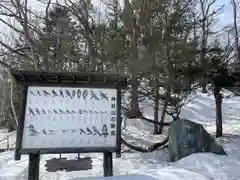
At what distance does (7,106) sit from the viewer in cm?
1091

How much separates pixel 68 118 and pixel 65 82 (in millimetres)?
518

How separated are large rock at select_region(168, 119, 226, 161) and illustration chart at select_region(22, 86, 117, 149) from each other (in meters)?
2.29

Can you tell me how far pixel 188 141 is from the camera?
5.49 meters

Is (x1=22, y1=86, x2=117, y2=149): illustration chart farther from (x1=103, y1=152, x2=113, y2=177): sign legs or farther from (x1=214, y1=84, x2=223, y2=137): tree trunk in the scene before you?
(x1=214, y1=84, x2=223, y2=137): tree trunk

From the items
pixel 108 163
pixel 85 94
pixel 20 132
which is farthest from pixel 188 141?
pixel 20 132

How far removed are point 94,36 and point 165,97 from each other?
270 cm

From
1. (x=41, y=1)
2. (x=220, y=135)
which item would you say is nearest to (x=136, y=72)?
(x=220, y=135)

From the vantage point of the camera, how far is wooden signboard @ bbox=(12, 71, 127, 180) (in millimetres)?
3533

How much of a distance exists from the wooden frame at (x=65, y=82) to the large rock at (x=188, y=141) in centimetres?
224

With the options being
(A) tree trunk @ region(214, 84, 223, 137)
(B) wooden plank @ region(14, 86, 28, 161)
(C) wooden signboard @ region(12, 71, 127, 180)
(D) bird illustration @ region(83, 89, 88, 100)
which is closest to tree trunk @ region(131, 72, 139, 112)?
(A) tree trunk @ region(214, 84, 223, 137)

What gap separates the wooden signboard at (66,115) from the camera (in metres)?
3.53

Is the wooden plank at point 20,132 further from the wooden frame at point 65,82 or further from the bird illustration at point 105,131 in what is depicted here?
the bird illustration at point 105,131

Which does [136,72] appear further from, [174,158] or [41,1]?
[41,1]

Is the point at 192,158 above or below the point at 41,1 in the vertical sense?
below
